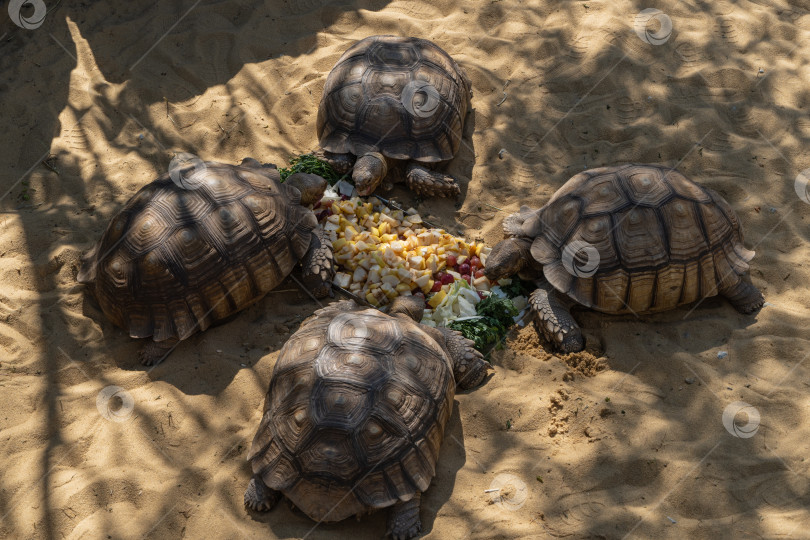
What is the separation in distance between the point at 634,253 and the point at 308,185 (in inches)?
105

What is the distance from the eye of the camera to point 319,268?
506 cm

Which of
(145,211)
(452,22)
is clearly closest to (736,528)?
(145,211)

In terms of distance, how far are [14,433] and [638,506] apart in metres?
4.00

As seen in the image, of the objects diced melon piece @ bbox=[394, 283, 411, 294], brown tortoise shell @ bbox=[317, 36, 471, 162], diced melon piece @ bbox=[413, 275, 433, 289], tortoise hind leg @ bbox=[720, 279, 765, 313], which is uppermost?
brown tortoise shell @ bbox=[317, 36, 471, 162]

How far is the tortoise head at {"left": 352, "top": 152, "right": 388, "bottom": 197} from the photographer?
5570 mm

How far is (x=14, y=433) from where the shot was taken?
424 centimetres

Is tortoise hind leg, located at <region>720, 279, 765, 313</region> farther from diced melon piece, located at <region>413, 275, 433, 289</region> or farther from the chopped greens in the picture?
diced melon piece, located at <region>413, 275, 433, 289</region>

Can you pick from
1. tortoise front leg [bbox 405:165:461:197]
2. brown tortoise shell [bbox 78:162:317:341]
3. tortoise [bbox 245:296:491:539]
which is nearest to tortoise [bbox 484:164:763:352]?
tortoise front leg [bbox 405:165:461:197]

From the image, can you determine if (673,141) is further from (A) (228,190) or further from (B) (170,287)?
(B) (170,287)

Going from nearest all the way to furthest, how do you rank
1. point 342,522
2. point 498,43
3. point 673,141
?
point 342,522
point 673,141
point 498,43

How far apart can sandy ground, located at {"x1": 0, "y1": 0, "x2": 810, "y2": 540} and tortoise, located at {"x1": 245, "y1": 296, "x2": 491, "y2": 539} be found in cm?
23

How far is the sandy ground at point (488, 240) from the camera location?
12.8ft

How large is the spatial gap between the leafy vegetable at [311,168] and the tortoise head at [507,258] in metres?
1.72

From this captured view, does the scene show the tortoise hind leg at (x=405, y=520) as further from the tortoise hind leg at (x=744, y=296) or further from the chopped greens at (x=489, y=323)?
the tortoise hind leg at (x=744, y=296)
